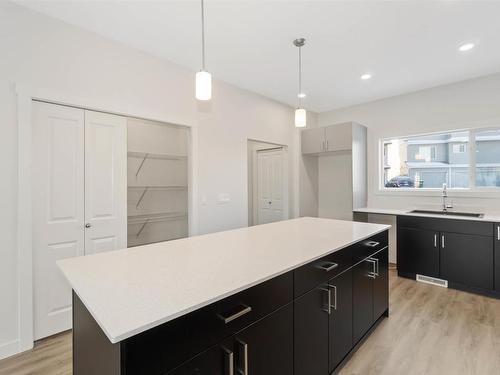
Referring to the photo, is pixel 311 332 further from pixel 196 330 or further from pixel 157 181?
pixel 157 181

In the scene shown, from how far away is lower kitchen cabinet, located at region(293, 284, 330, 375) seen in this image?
142 cm

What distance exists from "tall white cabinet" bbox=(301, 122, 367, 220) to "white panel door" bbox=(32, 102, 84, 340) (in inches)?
143

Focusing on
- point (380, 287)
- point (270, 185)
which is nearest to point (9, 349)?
point (380, 287)

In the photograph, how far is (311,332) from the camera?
1504 mm

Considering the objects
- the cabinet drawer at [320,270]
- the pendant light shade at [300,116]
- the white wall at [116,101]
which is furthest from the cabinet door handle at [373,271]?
the white wall at [116,101]

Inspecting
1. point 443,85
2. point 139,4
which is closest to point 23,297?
point 139,4

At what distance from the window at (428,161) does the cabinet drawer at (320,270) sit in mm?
Result: 3094

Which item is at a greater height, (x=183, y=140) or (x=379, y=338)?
(x=183, y=140)

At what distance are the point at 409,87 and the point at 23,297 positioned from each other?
524 cm

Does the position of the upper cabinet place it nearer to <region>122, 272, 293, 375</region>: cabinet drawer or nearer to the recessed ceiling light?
the recessed ceiling light

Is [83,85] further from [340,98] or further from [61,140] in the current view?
[340,98]

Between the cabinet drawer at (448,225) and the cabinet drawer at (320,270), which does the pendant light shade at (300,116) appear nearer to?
the cabinet drawer at (320,270)

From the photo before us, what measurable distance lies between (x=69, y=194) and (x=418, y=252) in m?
4.28

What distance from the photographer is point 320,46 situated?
2.73 meters
